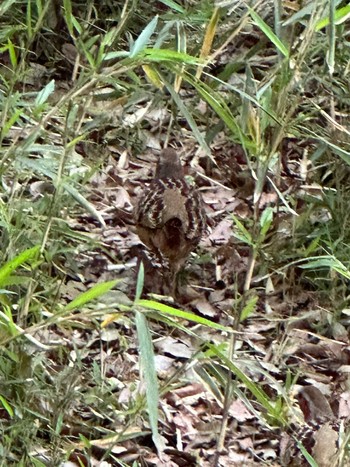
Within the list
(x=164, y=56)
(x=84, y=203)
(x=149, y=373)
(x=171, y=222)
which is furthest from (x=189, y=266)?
(x=149, y=373)

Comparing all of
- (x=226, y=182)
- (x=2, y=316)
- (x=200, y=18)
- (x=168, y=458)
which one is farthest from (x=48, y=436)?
(x=226, y=182)

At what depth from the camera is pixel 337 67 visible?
4.37 metres

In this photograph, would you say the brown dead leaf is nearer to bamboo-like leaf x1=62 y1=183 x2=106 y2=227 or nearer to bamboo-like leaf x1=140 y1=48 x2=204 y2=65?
bamboo-like leaf x1=62 y1=183 x2=106 y2=227

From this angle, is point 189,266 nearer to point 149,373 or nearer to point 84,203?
point 84,203

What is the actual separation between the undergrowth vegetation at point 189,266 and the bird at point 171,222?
0.18m

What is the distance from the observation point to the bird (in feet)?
12.0

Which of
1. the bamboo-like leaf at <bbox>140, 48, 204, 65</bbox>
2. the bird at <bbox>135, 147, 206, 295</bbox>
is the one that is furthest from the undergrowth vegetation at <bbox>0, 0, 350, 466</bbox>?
the bird at <bbox>135, 147, 206, 295</bbox>

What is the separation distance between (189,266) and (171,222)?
51cm

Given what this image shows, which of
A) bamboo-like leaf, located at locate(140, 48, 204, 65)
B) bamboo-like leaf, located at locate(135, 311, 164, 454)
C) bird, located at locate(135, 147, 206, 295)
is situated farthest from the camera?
bird, located at locate(135, 147, 206, 295)

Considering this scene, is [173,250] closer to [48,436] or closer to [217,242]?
[217,242]

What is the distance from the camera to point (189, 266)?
163 inches

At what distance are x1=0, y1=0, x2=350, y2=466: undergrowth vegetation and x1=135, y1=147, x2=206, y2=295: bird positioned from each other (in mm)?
185

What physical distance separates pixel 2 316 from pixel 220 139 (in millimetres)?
3161

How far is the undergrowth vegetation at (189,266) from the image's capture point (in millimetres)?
2336
